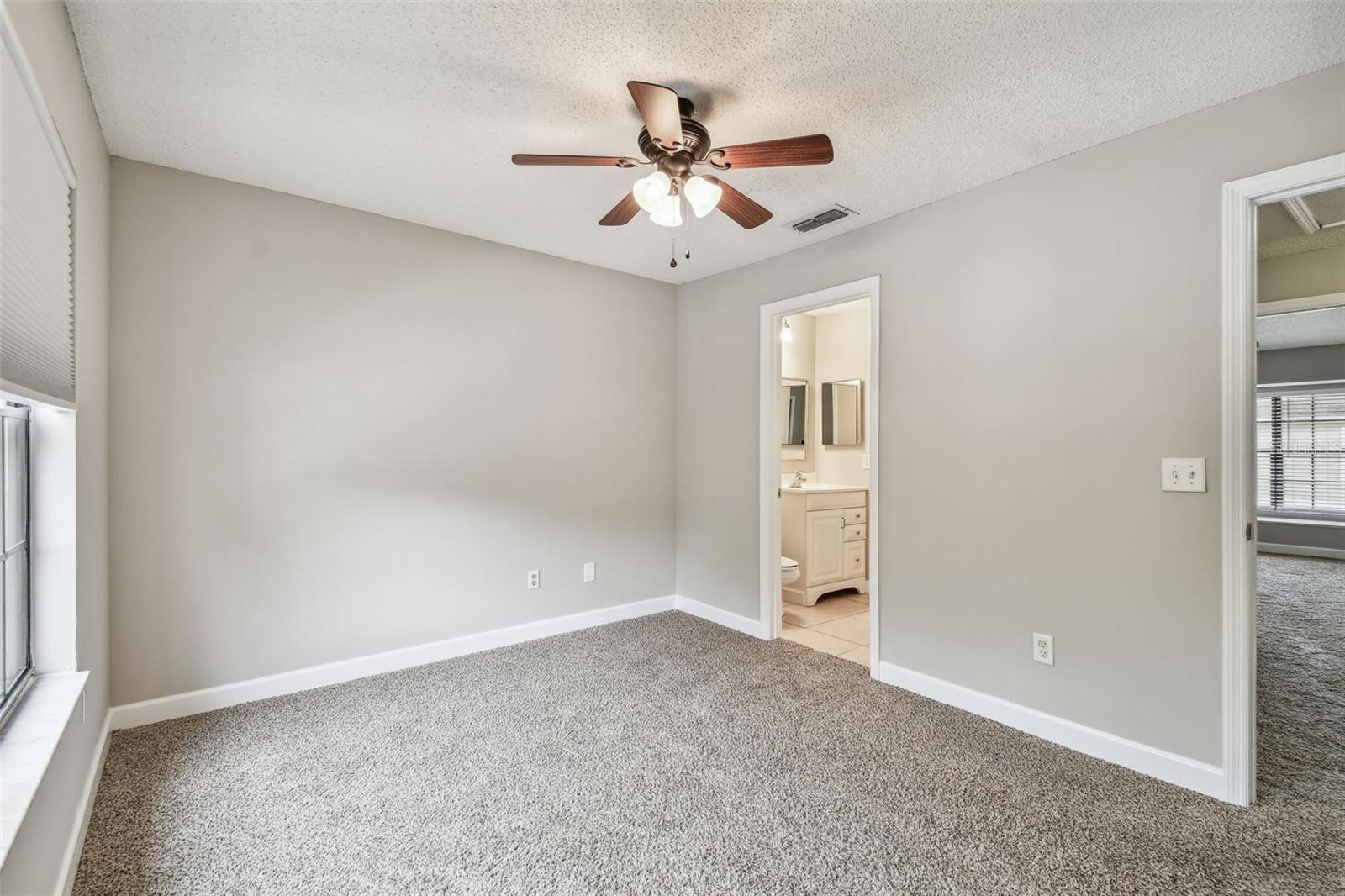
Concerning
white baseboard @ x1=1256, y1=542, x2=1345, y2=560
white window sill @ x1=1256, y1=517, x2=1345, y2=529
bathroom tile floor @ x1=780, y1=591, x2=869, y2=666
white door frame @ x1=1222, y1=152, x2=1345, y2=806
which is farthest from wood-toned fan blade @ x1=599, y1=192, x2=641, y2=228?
white baseboard @ x1=1256, y1=542, x2=1345, y2=560

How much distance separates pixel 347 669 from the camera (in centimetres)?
304

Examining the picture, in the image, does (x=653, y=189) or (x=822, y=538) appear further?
(x=822, y=538)

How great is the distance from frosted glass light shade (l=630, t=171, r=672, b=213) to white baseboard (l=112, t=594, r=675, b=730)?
8.55 ft

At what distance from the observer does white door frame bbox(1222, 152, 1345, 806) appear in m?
2.04

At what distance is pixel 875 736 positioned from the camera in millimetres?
2520

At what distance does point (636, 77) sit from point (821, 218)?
1.46 meters

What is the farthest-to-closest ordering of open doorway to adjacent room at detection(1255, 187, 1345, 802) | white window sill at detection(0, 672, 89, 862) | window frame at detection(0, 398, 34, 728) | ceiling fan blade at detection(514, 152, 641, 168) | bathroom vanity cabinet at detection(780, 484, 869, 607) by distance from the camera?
bathroom vanity cabinet at detection(780, 484, 869, 607) < open doorway to adjacent room at detection(1255, 187, 1345, 802) < ceiling fan blade at detection(514, 152, 641, 168) < window frame at detection(0, 398, 34, 728) < white window sill at detection(0, 672, 89, 862)

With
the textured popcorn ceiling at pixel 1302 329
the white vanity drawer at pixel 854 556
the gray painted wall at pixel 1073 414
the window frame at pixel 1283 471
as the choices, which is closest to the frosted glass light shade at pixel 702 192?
the gray painted wall at pixel 1073 414

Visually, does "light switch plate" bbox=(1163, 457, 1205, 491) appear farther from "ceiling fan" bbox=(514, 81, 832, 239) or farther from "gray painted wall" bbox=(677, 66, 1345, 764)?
"ceiling fan" bbox=(514, 81, 832, 239)

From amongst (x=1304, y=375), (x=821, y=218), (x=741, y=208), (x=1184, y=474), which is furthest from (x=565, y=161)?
(x=1304, y=375)

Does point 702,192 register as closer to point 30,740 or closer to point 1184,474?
point 1184,474

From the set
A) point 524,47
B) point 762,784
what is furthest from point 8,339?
point 762,784

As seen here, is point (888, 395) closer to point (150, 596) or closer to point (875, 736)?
point (875, 736)

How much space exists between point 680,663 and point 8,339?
2.90m
